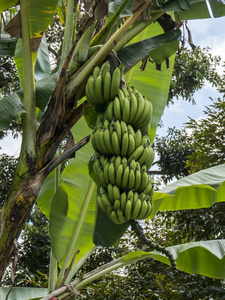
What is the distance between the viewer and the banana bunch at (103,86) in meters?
1.37

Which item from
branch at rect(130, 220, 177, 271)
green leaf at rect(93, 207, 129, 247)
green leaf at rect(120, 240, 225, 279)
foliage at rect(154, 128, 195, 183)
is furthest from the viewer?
foliage at rect(154, 128, 195, 183)

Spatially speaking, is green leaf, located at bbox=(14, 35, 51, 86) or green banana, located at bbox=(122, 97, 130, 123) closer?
green banana, located at bbox=(122, 97, 130, 123)

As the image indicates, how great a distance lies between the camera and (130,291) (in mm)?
3729

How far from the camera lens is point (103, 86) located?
1383 millimetres

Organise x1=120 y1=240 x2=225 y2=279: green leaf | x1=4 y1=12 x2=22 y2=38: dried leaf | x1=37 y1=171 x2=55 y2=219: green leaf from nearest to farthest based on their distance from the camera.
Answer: x1=4 y1=12 x2=22 y2=38: dried leaf → x1=120 y1=240 x2=225 y2=279: green leaf → x1=37 y1=171 x2=55 y2=219: green leaf

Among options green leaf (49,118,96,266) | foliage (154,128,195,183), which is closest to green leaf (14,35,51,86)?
green leaf (49,118,96,266)

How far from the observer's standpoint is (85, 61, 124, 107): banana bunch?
4.50 feet

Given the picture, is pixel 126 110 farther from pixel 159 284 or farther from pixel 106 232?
pixel 159 284

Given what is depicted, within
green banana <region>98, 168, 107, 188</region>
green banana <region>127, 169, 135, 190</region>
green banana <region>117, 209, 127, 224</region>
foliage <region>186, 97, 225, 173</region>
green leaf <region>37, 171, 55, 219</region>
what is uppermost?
foliage <region>186, 97, 225, 173</region>

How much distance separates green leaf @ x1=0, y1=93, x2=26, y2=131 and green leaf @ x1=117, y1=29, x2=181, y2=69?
0.47 m

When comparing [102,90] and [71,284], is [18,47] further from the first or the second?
[71,284]

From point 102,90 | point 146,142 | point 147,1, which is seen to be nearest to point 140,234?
point 146,142

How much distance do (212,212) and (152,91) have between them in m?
2.08

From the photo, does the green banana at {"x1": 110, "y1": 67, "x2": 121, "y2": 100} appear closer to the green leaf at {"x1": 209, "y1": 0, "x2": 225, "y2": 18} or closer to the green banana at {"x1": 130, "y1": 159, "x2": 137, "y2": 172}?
the green banana at {"x1": 130, "y1": 159, "x2": 137, "y2": 172}
